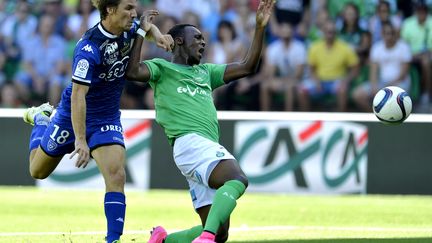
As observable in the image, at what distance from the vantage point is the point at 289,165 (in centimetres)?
1598

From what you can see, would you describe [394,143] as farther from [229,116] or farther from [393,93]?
[393,93]

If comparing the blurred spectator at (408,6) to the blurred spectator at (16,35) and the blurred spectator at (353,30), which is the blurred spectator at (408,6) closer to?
the blurred spectator at (353,30)

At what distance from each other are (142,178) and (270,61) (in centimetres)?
334

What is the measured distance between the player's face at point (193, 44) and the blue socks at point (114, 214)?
136cm

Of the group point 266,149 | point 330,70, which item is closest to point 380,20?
point 330,70

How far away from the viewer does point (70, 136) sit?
9.41 meters

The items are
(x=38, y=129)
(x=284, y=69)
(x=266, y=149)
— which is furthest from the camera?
(x=284, y=69)

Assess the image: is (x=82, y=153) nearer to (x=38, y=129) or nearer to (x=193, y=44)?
(x=193, y=44)

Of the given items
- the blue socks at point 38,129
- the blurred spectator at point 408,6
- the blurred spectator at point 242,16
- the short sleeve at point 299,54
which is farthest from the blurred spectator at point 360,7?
the blue socks at point 38,129

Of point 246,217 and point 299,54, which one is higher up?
point 299,54

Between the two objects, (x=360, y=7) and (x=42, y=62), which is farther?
(x=42, y=62)

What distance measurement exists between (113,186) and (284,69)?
9421 mm

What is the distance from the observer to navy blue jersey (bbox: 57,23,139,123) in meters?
8.61

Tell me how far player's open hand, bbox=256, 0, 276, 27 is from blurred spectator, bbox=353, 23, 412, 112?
27.8ft
